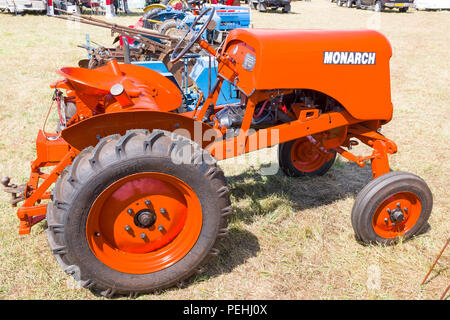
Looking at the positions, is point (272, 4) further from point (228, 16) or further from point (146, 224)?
point (146, 224)

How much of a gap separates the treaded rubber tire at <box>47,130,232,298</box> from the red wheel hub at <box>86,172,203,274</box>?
53mm

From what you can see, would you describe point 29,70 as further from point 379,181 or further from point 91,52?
point 379,181

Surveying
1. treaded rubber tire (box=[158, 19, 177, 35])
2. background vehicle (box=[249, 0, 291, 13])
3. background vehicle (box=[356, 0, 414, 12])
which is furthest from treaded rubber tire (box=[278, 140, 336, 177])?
background vehicle (box=[356, 0, 414, 12])

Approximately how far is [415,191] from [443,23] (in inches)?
695

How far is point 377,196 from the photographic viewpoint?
274 centimetres

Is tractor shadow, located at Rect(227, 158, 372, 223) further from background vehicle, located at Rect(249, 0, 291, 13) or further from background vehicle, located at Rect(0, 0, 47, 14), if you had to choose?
background vehicle, located at Rect(249, 0, 291, 13)

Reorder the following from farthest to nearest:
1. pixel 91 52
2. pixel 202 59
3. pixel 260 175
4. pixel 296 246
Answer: pixel 91 52, pixel 202 59, pixel 260 175, pixel 296 246

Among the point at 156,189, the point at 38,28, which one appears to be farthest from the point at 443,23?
the point at 156,189

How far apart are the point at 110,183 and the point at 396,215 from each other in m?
2.17

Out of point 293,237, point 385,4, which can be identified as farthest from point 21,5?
point 385,4

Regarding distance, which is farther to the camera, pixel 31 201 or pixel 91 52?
pixel 91 52

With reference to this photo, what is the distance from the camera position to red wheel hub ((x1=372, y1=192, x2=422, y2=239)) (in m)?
2.85

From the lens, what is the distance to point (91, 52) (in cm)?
657

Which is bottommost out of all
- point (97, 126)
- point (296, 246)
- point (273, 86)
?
point (296, 246)
